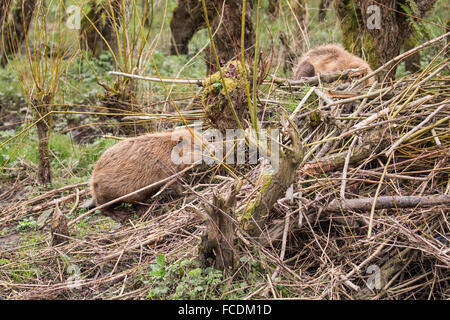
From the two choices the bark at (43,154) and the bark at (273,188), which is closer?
the bark at (273,188)

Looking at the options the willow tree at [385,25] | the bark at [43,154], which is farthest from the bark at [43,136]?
the willow tree at [385,25]

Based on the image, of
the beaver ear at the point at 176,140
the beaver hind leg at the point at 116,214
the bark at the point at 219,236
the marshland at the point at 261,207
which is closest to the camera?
the bark at the point at 219,236

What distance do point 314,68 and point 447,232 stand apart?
318 cm

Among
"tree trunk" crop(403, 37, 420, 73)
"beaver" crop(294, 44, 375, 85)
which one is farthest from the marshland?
"tree trunk" crop(403, 37, 420, 73)

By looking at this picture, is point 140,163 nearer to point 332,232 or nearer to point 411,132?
point 332,232

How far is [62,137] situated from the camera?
5965mm

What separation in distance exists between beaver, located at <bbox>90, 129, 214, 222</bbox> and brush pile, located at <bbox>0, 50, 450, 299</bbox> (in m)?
0.39

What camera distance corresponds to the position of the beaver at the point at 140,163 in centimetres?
412

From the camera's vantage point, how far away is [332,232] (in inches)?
126

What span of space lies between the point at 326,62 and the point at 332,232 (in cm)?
314

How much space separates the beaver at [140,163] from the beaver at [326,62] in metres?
2.14

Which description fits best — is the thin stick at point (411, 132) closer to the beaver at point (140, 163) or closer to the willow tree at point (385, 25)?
the beaver at point (140, 163)
